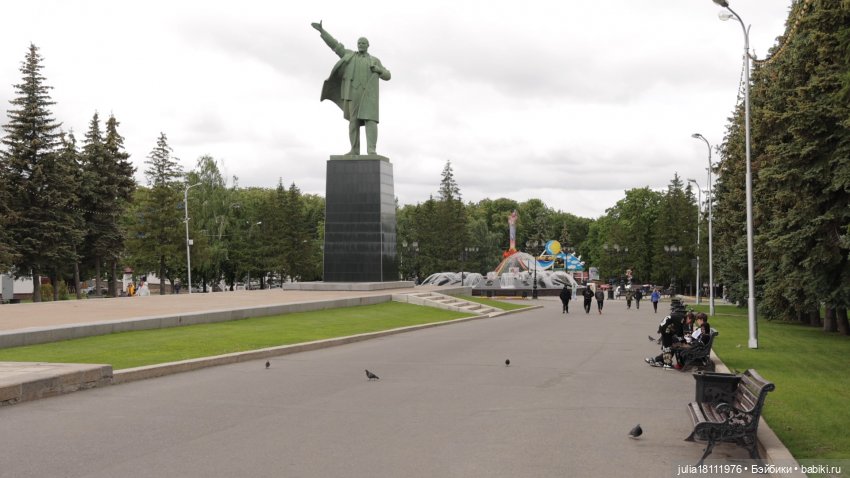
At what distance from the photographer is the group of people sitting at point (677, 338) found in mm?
14953

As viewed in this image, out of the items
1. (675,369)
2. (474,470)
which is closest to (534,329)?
(675,369)

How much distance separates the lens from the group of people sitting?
49.1 feet

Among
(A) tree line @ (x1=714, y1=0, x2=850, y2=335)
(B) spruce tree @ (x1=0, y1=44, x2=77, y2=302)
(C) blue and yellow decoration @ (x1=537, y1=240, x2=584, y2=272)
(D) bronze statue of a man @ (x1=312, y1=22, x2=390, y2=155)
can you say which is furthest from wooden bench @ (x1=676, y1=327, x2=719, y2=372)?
(C) blue and yellow decoration @ (x1=537, y1=240, x2=584, y2=272)

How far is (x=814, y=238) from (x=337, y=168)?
74.9 ft

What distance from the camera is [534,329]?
2612cm

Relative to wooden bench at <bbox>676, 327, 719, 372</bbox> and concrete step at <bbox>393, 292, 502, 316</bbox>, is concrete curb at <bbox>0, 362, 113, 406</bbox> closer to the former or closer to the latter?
wooden bench at <bbox>676, 327, 719, 372</bbox>

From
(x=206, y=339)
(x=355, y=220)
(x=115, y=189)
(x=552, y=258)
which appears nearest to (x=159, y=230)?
(x=115, y=189)

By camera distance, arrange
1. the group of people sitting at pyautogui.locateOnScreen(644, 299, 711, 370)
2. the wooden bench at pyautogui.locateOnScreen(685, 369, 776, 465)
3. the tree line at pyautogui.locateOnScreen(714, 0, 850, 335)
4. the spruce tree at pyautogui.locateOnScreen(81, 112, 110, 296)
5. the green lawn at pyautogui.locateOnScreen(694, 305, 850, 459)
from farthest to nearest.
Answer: the spruce tree at pyautogui.locateOnScreen(81, 112, 110, 296), the tree line at pyautogui.locateOnScreen(714, 0, 850, 335), the group of people sitting at pyautogui.locateOnScreen(644, 299, 711, 370), the green lawn at pyautogui.locateOnScreen(694, 305, 850, 459), the wooden bench at pyautogui.locateOnScreen(685, 369, 776, 465)

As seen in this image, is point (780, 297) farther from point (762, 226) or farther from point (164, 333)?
point (164, 333)

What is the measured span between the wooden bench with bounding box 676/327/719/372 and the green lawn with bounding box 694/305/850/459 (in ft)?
2.50

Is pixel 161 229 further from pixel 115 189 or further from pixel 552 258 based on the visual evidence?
pixel 552 258

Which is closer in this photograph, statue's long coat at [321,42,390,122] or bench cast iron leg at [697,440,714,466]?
bench cast iron leg at [697,440,714,466]

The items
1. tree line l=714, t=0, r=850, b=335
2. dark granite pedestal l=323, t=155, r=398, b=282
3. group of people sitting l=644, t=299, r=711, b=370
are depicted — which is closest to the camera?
group of people sitting l=644, t=299, r=711, b=370

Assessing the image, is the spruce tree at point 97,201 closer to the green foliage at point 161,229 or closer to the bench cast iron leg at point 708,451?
the green foliage at point 161,229
